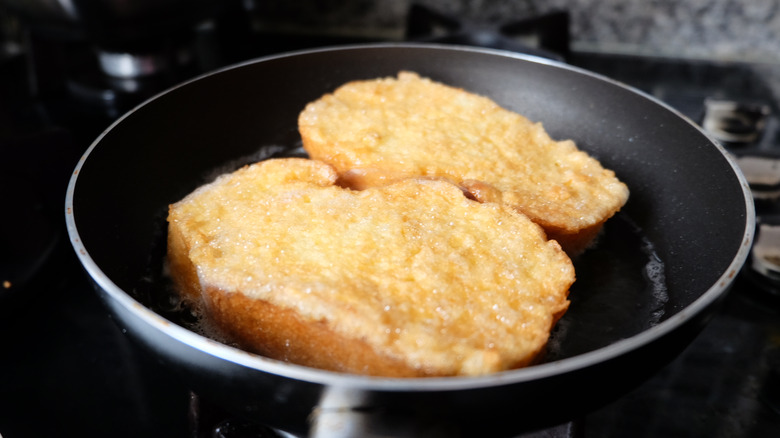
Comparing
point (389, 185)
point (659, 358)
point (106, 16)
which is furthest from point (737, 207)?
point (106, 16)

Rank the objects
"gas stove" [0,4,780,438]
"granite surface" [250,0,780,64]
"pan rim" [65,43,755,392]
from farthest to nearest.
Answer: "granite surface" [250,0,780,64], "gas stove" [0,4,780,438], "pan rim" [65,43,755,392]

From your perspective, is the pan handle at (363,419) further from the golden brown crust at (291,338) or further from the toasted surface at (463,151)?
the toasted surface at (463,151)

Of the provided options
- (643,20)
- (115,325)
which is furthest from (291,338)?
(643,20)

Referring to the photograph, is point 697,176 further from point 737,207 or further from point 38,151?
point 38,151

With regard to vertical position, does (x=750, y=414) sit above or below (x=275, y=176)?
below

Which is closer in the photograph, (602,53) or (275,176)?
(275,176)

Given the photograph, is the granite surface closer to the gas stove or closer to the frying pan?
the gas stove

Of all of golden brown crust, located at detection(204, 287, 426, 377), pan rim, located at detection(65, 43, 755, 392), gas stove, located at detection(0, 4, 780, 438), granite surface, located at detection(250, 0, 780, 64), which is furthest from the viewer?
granite surface, located at detection(250, 0, 780, 64)

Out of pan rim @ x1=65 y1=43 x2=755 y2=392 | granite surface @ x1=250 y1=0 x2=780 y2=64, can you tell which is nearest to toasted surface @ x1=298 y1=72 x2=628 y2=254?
pan rim @ x1=65 y1=43 x2=755 y2=392
